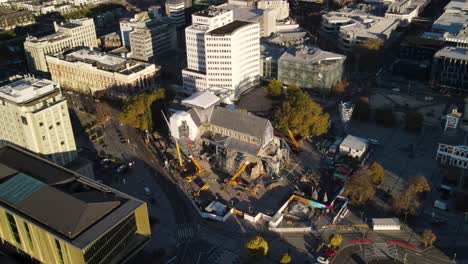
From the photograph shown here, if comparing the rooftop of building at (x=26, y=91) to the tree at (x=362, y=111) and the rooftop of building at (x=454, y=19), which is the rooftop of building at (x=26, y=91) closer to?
the tree at (x=362, y=111)

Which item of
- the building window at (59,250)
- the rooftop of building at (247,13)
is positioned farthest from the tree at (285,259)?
the rooftop of building at (247,13)

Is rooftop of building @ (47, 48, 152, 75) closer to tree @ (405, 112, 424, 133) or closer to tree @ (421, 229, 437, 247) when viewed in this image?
tree @ (405, 112, 424, 133)

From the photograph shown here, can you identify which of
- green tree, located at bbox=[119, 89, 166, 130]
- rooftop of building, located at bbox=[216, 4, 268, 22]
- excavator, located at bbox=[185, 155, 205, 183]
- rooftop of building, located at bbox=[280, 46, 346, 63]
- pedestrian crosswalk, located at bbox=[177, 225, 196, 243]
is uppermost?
rooftop of building, located at bbox=[216, 4, 268, 22]

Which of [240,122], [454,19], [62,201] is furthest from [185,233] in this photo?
[454,19]

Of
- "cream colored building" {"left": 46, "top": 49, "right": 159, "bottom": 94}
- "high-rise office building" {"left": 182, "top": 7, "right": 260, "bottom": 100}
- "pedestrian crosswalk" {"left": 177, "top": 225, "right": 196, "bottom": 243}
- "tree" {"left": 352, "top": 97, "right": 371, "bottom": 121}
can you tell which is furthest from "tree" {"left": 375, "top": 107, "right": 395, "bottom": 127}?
"cream colored building" {"left": 46, "top": 49, "right": 159, "bottom": 94}

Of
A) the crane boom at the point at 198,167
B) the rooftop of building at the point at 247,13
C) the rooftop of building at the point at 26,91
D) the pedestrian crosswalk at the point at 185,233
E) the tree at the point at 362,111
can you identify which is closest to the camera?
the pedestrian crosswalk at the point at 185,233

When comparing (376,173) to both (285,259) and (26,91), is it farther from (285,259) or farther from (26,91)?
(26,91)

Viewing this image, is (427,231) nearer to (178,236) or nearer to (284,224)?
(284,224)
